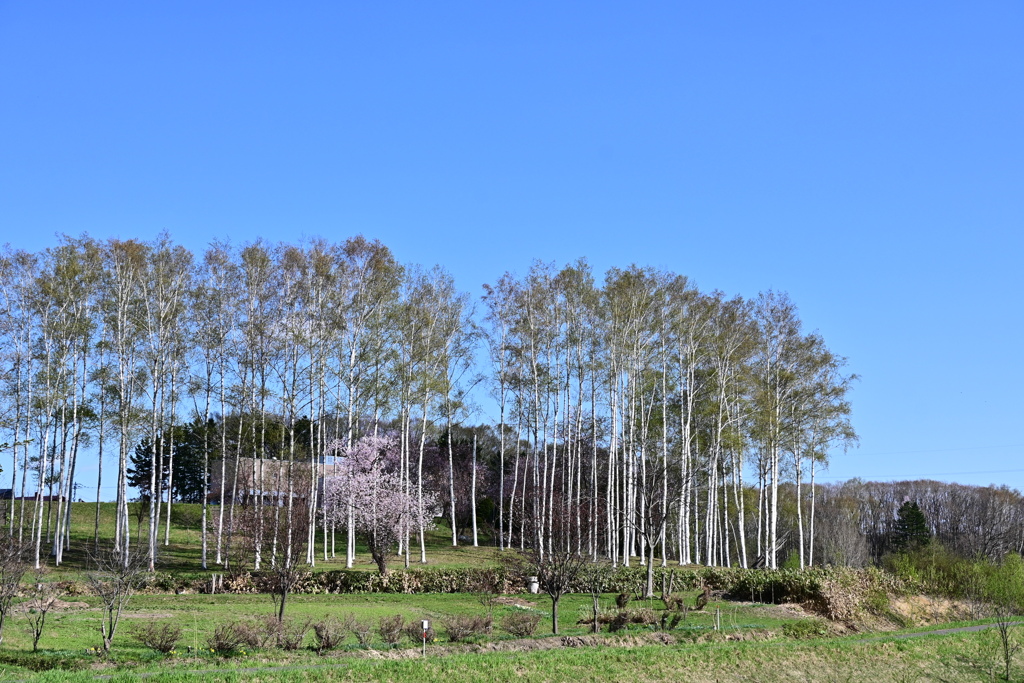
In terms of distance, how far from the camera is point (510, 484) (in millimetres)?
49281

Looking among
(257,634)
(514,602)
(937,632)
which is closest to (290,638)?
(257,634)

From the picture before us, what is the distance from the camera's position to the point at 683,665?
16.9 m

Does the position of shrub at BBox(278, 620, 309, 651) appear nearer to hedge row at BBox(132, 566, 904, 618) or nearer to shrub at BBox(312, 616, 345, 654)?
shrub at BBox(312, 616, 345, 654)

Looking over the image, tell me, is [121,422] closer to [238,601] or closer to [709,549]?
[238,601]

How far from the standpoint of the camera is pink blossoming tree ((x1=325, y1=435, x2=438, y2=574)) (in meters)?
34.5

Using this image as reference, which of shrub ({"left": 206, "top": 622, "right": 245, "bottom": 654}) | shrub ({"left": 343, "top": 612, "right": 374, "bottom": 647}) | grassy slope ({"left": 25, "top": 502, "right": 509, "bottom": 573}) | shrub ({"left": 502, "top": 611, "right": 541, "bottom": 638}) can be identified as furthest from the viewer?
grassy slope ({"left": 25, "top": 502, "right": 509, "bottom": 573})

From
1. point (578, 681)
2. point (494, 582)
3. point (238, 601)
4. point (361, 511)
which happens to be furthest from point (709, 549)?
point (578, 681)

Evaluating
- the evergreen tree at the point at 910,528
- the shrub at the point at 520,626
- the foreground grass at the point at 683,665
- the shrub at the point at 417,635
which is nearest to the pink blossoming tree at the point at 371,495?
the shrub at the point at 520,626

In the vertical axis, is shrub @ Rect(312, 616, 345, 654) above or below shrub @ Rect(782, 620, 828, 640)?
above

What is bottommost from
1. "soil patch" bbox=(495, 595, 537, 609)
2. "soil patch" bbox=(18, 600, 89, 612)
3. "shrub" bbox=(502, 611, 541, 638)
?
"soil patch" bbox=(495, 595, 537, 609)

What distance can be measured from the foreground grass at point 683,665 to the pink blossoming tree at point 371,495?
54.1ft

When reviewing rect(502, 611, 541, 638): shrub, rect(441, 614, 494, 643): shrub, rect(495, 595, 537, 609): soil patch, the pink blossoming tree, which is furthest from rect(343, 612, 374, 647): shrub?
the pink blossoming tree

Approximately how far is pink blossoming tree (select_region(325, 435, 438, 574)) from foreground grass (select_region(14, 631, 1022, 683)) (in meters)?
16.5

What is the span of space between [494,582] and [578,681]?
1459 cm
